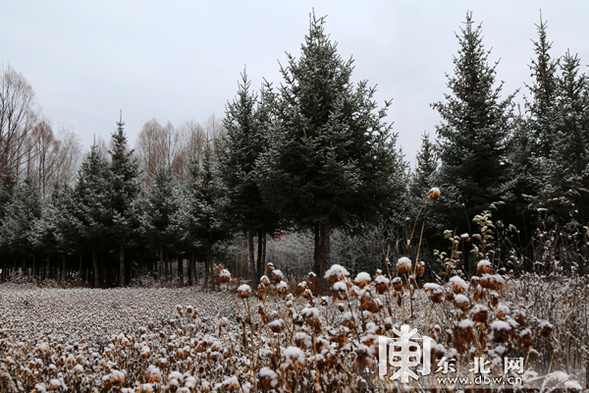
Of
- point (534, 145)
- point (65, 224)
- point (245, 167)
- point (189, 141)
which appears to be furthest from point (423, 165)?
point (189, 141)

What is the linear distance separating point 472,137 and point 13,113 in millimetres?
27684

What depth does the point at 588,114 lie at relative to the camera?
13.4 meters

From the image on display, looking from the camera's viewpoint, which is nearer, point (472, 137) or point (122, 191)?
point (472, 137)

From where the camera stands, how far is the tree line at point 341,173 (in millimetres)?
11117

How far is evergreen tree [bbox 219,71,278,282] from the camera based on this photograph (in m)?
13.7

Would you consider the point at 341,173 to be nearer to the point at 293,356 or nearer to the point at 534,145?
the point at 293,356

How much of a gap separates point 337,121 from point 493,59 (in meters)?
8.51

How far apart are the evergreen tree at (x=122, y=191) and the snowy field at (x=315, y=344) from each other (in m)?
13.6

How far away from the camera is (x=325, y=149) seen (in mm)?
10930

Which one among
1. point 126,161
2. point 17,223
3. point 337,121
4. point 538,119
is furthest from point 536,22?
point 17,223

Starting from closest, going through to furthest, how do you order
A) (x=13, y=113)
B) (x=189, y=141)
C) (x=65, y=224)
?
(x=65, y=224)
(x=13, y=113)
(x=189, y=141)

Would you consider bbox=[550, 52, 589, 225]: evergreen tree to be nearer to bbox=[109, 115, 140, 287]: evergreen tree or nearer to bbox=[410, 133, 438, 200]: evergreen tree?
bbox=[410, 133, 438, 200]: evergreen tree

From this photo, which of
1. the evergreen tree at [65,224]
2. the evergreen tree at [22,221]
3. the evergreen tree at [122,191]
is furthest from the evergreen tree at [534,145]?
the evergreen tree at [22,221]

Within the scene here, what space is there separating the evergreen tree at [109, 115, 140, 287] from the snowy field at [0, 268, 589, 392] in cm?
1364
